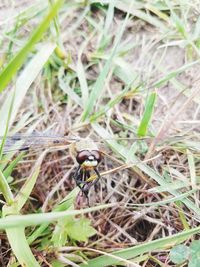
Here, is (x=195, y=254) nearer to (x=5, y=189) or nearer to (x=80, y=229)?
(x=80, y=229)

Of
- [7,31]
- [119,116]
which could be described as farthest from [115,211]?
[7,31]

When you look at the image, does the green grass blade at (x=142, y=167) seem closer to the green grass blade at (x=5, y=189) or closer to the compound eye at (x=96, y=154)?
the compound eye at (x=96, y=154)

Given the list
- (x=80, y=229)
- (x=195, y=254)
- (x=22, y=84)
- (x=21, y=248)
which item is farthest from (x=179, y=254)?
(x=22, y=84)

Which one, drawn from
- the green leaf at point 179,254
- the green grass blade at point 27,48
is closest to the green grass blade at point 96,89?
the green leaf at point 179,254

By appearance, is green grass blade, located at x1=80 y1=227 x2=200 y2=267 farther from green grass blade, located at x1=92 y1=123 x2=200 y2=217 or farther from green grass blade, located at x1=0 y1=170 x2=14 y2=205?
green grass blade, located at x1=0 y1=170 x2=14 y2=205

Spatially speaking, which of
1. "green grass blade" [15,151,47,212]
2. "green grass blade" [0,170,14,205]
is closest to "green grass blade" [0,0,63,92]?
"green grass blade" [0,170,14,205]

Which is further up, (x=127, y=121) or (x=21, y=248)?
(x=127, y=121)
